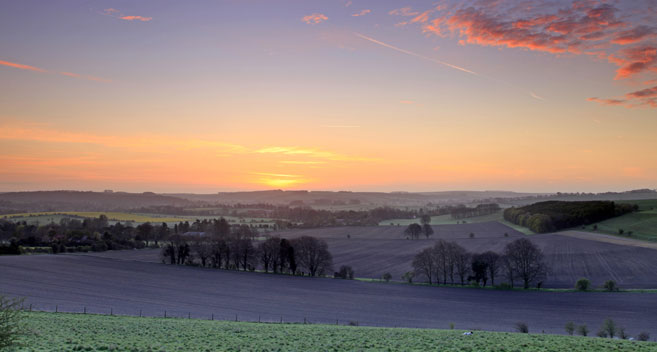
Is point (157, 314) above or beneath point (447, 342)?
beneath

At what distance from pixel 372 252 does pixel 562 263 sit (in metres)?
40.4

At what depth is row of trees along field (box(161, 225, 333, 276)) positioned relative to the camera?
77.9 metres

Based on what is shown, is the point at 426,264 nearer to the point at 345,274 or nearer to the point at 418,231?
the point at 345,274

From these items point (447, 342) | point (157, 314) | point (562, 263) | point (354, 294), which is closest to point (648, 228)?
point (562, 263)

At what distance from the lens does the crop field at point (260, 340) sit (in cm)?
2219

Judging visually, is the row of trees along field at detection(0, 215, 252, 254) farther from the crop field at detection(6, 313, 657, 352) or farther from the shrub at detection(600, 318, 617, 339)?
the shrub at detection(600, 318, 617, 339)

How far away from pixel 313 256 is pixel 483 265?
1120 inches

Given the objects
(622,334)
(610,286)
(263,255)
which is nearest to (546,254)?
(610,286)

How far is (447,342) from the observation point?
2514 cm

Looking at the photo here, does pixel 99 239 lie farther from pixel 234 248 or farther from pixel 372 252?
pixel 372 252

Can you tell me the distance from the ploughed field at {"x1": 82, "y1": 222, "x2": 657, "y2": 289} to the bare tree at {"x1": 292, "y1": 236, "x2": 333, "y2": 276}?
22.4 feet

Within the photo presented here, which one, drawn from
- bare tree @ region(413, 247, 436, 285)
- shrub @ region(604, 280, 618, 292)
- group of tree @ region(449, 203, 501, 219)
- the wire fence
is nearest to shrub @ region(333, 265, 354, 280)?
bare tree @ region(413, 247, 436, 285)

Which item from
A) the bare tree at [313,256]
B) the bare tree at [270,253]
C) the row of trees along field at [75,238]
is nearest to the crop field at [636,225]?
the bare tree at [313,256]

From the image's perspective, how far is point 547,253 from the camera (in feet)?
274
